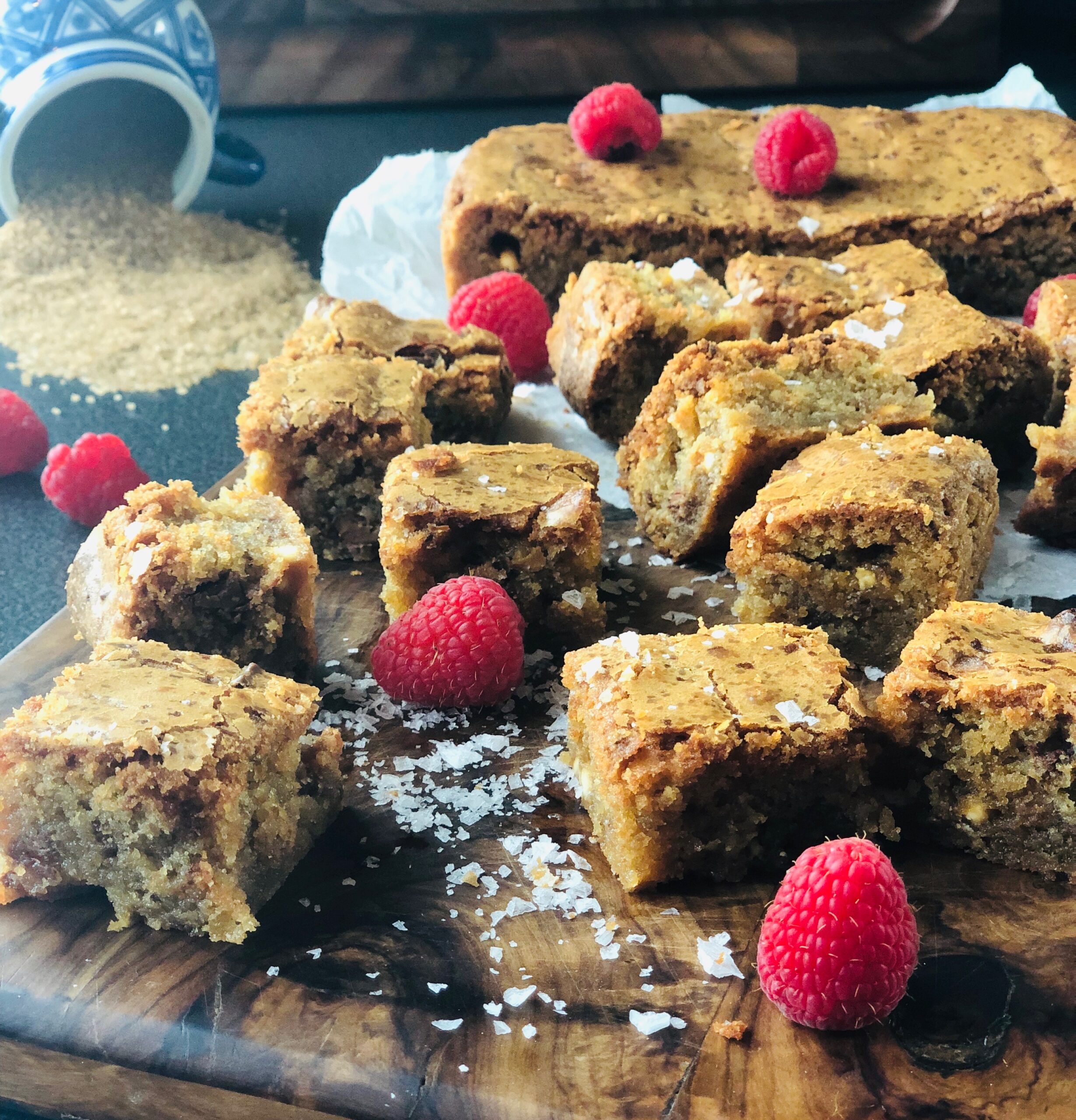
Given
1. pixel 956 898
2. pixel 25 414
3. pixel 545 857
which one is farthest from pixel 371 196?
pixel 956 898

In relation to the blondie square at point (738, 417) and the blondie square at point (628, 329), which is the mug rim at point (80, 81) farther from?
the blondie square at point (738, 417)

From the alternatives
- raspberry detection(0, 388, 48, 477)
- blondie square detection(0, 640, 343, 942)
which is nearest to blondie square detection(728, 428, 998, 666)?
blondie square detection(0, 640, 343, 942)

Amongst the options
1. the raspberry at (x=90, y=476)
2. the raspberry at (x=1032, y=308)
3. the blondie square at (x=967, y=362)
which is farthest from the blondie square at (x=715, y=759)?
the raspberry at (x=1032, y=308)

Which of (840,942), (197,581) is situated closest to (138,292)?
(197,581)

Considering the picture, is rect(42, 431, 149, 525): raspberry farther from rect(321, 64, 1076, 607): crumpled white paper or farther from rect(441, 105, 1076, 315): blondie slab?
rect(441, 105, 1076, 315): blondie slab

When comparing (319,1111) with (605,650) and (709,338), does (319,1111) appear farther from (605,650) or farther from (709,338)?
(709,338)
